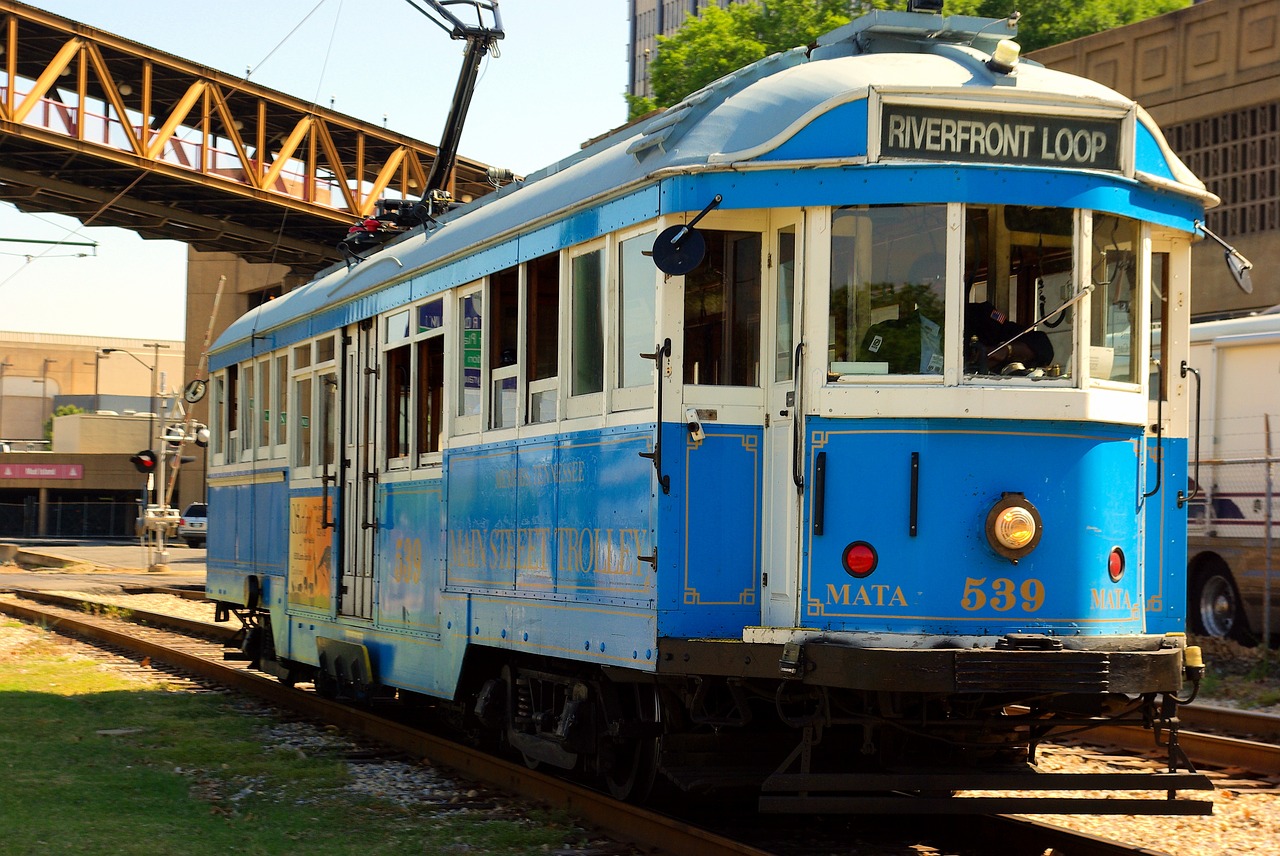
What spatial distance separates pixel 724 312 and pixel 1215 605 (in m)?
11.1

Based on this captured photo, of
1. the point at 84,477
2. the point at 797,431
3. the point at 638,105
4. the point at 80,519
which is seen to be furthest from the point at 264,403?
the point at 84,477

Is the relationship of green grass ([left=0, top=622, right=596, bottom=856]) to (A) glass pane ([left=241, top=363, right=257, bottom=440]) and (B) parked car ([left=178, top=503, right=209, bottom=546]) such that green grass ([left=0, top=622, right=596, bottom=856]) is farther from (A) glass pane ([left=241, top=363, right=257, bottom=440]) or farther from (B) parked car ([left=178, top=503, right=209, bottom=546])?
(B) parked car ([left=178, top=503, right=209, bottom=546])

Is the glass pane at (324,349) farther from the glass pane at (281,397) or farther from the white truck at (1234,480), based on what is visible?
the white truck at (1234,480)

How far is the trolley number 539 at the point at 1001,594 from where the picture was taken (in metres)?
6.77

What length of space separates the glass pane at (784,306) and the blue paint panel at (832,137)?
0.34 m

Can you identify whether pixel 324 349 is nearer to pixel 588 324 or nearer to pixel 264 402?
pixel 264 402

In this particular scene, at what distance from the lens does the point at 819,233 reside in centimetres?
698

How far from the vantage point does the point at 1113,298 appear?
7.20 meters

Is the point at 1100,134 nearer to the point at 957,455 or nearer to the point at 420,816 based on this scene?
the point at 957,455

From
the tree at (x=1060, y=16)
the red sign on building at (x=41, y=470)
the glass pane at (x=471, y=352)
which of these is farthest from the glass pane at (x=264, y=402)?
the red sign on building at (x=41, y=470)

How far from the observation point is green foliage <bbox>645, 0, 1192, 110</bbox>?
1649 inches

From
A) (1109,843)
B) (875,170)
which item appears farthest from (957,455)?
(1109,843)

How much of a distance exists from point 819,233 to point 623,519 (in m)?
1.59

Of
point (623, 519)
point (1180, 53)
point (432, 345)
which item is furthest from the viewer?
point (1180, 53)
